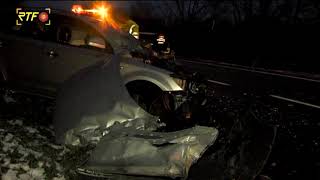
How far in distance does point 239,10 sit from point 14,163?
155 feet

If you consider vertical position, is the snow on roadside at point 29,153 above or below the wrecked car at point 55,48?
below

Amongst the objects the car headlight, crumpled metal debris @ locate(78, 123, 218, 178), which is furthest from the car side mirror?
crumpled metal debris @ locate(78, 123, 218, 178)

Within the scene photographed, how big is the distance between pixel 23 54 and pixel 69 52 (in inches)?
32.0

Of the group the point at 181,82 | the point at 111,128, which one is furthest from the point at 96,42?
the point at 111,128

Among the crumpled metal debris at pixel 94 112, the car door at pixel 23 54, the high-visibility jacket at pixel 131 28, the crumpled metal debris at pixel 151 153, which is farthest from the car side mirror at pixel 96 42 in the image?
the high-visibility jacket at pixel 131 28

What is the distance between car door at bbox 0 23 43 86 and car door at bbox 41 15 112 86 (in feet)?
0.50

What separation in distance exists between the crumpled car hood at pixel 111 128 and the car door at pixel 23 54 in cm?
255

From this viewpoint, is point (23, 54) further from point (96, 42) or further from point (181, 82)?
point (181, 82)

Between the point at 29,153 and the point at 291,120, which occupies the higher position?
the point at 29,153

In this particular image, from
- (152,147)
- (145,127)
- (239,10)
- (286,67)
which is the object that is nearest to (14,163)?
(145,127)

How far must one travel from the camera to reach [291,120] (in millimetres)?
7410

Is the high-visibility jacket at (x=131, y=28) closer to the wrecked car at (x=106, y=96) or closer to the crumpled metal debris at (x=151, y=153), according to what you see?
the wrecked car at (x=106, y=96)
